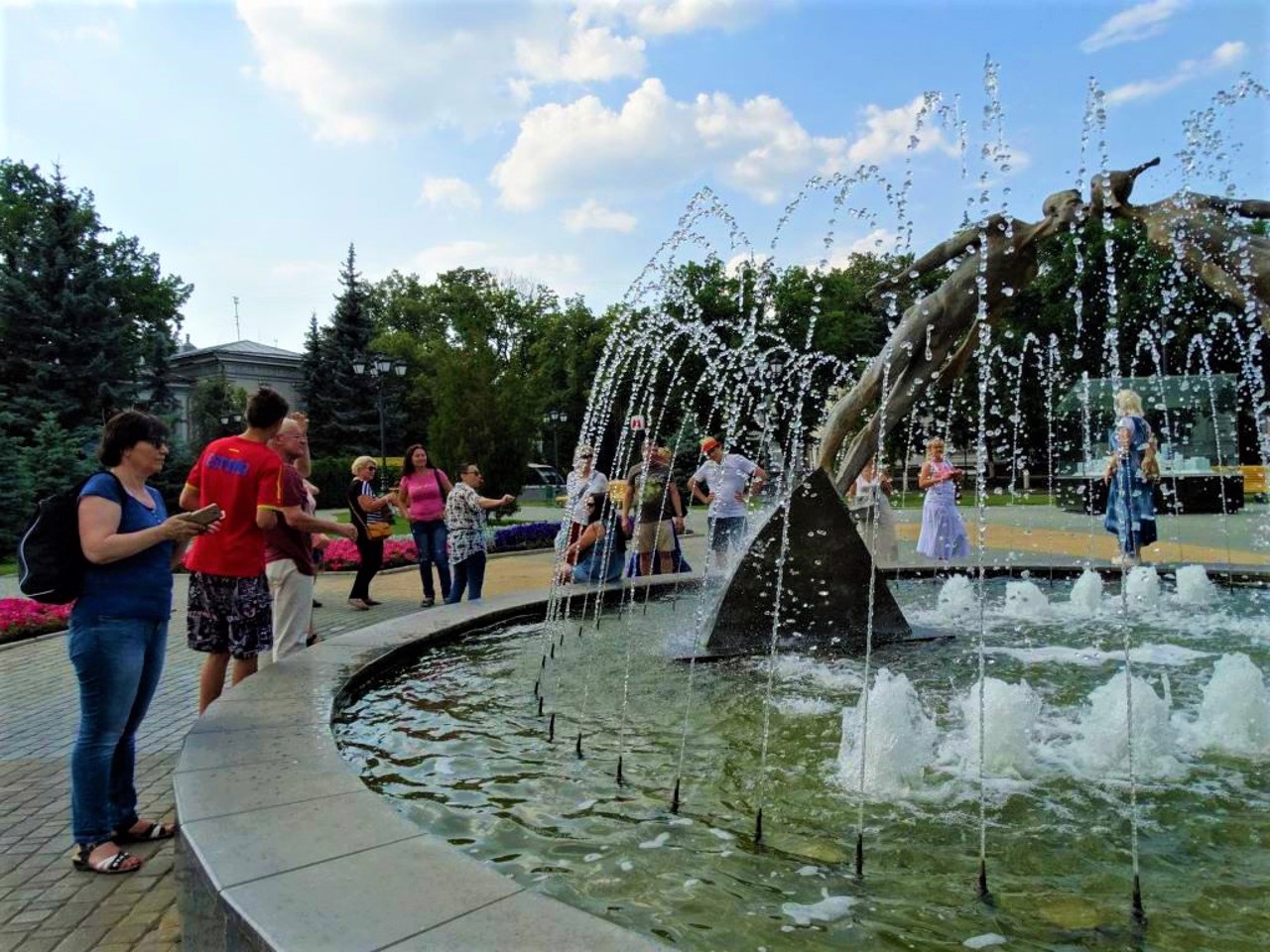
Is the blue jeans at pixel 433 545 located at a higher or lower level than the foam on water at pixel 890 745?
higher

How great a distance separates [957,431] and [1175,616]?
37937 millimetres

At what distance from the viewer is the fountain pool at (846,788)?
2504 millimetres

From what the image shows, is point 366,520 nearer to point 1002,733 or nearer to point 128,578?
point 128,578

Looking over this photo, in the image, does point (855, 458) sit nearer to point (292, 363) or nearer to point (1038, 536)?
point (1038, 536)

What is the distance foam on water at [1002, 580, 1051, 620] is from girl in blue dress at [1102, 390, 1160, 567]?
1.93 metres

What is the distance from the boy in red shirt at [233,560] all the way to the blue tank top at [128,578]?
0.77m

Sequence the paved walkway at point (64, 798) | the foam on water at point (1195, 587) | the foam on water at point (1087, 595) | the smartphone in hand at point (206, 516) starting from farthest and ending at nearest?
1. the foam on water at point (1195, 587)
2. the foam on water at point (1087, 595)
3. the smartphone in hand at point (206, 516)
4. the paved walkway at point (64, 798)

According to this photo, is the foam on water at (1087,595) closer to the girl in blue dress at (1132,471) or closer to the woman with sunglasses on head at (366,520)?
the girl in blue dress at (1132,471)

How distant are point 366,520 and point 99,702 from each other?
5762mm

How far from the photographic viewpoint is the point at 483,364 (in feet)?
79.7

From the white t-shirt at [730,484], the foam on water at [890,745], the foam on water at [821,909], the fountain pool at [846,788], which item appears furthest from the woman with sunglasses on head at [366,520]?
the foam on water at [821,909]

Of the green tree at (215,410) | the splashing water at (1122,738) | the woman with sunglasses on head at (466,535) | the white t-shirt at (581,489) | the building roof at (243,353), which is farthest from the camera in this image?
the building roof at (243,353)

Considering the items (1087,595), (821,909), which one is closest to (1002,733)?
(821,909)

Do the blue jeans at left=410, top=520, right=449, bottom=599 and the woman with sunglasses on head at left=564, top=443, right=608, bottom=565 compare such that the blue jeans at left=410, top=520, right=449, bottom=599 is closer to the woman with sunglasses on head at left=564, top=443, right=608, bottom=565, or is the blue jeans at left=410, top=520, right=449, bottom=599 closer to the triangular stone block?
the woman with sunglasses on head at left=564, top=443, right=608, bottom=565
